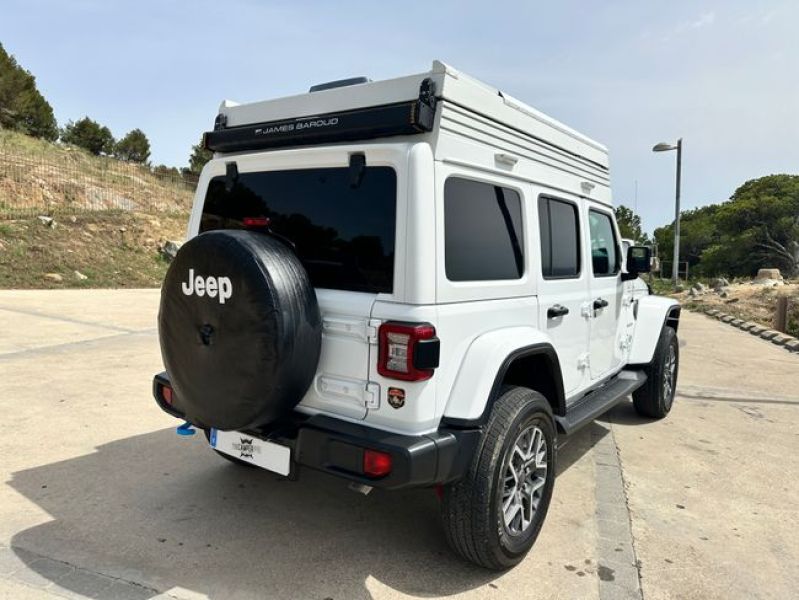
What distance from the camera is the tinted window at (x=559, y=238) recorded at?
3.39m

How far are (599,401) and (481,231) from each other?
6.05 feet

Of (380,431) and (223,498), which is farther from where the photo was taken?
(223,498)

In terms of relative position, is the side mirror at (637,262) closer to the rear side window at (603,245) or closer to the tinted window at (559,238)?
the rear side window at (603,245)

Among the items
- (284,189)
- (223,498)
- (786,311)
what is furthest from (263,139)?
(786,311)

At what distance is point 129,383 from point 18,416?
3.97 ft

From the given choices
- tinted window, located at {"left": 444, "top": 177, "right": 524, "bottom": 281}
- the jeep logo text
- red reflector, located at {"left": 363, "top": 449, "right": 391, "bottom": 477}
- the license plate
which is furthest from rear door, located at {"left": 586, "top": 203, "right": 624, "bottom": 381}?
the jeep logo text

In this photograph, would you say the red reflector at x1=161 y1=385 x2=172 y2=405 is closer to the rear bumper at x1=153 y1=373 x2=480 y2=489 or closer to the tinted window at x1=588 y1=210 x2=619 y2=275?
the rear bumper at x1=153 y1=373 x2=480 y2=489

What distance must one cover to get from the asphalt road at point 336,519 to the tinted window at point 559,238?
4.87 feet

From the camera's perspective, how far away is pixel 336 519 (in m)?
3.28

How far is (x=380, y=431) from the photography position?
246 centimetres

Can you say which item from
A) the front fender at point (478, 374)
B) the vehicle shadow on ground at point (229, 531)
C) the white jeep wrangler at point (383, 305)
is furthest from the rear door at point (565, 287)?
the vehicle shadow on ground at point (229, 531)

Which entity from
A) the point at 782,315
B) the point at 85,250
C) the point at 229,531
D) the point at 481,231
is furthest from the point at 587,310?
the point at 85,250

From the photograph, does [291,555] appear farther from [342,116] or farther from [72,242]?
[72,242]

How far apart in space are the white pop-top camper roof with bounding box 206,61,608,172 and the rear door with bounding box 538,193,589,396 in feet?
1.56
